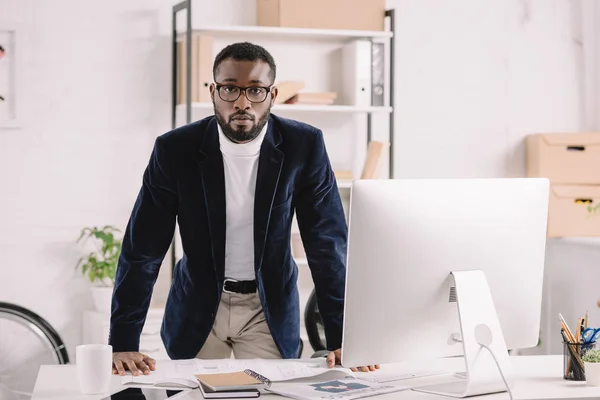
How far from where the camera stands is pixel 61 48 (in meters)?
3.61

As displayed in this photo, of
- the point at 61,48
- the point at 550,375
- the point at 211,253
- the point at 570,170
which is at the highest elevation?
the point at 61,48

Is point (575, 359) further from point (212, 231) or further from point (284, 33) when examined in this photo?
point (284, 33)

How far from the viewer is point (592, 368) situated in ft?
5.92

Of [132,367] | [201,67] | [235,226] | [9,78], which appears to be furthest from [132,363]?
[9,78]

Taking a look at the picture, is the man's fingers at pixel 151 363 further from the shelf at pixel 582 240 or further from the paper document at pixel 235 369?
the shelf at pixel 582 240

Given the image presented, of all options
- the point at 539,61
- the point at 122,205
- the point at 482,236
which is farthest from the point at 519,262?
the point at 539,61

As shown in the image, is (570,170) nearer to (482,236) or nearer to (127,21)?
(127,21)

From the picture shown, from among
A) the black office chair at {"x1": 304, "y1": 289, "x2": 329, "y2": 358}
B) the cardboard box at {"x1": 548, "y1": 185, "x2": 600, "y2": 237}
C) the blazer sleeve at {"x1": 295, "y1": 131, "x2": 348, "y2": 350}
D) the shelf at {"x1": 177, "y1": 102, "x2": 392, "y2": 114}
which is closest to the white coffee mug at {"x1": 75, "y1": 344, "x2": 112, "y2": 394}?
the blazer sleeve at {"x1": 295, "y1": 131, "x2": 348, "y2": 350}

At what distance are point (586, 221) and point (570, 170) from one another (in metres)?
0.24

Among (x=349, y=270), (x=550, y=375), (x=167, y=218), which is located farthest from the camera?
(x=167, y=218)

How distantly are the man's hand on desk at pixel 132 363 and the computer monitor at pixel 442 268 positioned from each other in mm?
468

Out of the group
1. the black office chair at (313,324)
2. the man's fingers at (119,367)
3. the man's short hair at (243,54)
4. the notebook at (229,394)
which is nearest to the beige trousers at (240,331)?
the man's fingers at (119,367)

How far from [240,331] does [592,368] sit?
858mm

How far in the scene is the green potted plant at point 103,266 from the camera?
3.51 m
